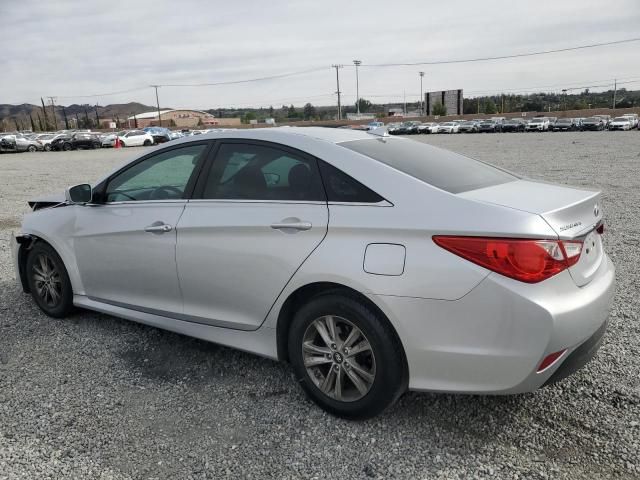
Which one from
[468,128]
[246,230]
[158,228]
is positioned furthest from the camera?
[468,128]

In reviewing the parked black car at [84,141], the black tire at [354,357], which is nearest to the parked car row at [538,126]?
the parked black car at [84,141]

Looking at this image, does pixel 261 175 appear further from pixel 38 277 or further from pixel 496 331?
pixel 38 277

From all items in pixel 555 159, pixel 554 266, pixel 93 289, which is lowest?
pixel 555 159

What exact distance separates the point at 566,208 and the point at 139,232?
2.74m

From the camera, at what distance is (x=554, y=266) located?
2557 mm

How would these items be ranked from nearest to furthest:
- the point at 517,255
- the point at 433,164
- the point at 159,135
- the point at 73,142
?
the point at 517,255 < the point at 433,164 < the point at 73,142 < the point at 159,135

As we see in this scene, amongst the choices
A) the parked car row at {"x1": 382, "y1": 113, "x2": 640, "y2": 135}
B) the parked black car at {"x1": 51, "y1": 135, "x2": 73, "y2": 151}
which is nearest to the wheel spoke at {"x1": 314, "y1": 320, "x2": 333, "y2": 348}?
the parked black car at {"x1": 51, "y1": 135, "x2": 73, "y2": 151}

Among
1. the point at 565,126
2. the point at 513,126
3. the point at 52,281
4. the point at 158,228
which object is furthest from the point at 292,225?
the point at 513,126

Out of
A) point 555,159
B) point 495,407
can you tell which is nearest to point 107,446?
point 495,407

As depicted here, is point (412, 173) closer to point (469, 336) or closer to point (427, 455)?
point (469, 336)

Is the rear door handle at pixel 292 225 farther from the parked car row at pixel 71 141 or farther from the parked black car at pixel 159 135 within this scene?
the parked black car at pixel 159 135

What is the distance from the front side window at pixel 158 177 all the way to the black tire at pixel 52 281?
0.84m

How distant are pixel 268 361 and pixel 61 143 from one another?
145 ft

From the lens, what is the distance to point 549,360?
256 centimetres
